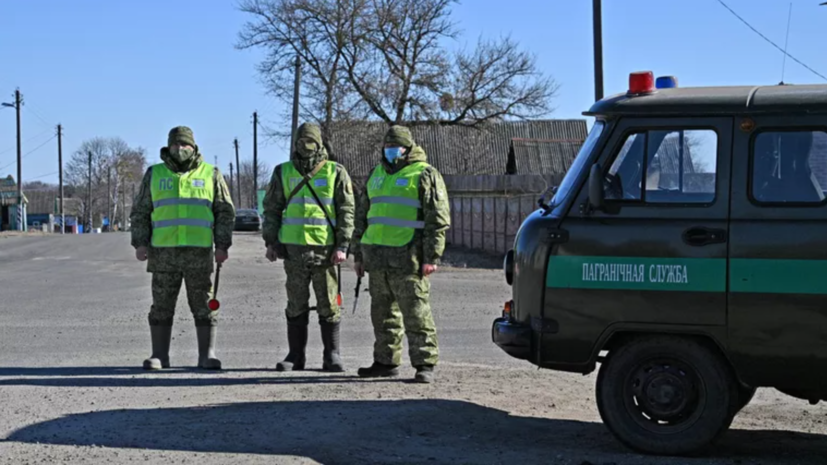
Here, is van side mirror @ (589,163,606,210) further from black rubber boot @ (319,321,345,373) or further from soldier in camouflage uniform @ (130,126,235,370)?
soldier in camouflage uniform @ (130,126,235,370)

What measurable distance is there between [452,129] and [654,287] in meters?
52.4

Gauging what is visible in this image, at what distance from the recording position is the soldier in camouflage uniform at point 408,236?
344 inches

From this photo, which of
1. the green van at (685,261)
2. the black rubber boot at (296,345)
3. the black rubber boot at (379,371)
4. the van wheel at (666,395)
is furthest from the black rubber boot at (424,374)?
the van wheel at (666,395)

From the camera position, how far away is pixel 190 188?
31.5ft

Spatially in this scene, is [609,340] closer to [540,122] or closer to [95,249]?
[95,249]

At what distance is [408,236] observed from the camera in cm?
877

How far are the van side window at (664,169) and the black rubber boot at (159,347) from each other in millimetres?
4788

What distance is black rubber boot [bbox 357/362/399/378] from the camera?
9102 millimetres

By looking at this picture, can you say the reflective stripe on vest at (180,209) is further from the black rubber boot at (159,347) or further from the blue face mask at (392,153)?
the blue face mask at (392,153)

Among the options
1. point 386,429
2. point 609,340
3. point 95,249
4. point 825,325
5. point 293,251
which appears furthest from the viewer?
point 95,249

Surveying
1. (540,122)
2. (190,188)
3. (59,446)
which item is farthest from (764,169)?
(540,122)

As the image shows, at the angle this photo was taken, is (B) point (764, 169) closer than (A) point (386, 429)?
Yes

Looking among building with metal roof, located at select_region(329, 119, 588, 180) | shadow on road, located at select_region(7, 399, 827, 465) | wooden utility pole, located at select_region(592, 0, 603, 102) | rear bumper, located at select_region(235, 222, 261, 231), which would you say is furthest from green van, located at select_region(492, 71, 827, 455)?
rear bumper, located at select_region(235, 222, 261, 231)

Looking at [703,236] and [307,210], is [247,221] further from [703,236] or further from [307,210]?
[703,236]
